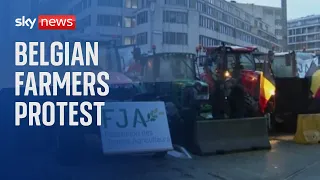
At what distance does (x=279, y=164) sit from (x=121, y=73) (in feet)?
13.3

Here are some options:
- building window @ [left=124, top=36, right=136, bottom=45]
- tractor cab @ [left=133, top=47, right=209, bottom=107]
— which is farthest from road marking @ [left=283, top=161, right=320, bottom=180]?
building window @ [left=124, top=36, right=136, bottom=45]

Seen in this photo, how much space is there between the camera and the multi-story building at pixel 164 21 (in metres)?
3.15

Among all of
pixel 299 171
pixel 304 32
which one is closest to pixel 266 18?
pixel 304 32

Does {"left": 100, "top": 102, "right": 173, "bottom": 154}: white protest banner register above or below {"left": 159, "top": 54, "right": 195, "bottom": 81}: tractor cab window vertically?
below

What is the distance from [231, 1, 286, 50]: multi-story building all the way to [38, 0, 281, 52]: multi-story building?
0.07 meters

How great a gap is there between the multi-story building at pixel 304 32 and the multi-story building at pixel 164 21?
74cm

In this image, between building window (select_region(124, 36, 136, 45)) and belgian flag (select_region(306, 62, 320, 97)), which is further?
belgian flag (select_region(306, 62, 320, 97))

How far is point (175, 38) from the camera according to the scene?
11.6ft

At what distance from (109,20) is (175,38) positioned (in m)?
0.64

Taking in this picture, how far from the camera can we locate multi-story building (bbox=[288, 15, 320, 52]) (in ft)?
15.0

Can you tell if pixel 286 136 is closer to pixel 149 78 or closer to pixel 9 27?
pixel 149 78

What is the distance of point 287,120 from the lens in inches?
387

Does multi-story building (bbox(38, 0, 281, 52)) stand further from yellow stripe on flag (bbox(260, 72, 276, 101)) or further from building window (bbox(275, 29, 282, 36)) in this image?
yellow stripe on flag (bbox(260, 72, 276, 101))

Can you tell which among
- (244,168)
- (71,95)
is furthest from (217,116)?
(71,95)
